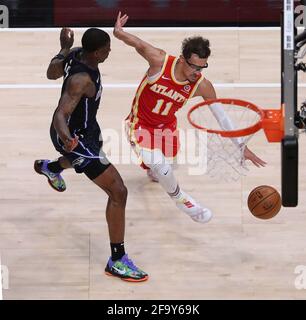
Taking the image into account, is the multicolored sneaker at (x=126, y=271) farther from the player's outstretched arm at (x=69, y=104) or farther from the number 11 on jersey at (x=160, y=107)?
the number 11 on jersey at (x=160, y=107)

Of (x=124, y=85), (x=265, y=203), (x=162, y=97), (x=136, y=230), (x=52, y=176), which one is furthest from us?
(x=124, y=85)

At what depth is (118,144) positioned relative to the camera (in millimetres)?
9961

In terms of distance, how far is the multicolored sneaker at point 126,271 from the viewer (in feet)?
26.5

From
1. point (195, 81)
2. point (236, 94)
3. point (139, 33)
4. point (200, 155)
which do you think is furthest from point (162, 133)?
point (139, 33)

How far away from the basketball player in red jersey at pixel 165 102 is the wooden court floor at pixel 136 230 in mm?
365

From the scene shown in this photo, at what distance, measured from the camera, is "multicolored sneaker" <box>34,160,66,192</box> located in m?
8.85

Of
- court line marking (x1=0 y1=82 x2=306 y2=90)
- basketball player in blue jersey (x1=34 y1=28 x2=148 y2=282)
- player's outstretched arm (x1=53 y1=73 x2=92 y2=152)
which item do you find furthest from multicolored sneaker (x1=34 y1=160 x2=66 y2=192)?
court line marking (x1=0 y1=82 x2=306 y2=90)

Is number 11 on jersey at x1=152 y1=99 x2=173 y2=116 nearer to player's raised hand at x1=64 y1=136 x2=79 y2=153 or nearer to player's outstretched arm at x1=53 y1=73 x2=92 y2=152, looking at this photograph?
player's outstretched arm at x1=53 y1=73 x2=92 y2=152

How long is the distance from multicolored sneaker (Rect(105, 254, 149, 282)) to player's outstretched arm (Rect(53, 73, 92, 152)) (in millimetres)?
1046

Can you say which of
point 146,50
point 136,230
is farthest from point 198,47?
point 136,230


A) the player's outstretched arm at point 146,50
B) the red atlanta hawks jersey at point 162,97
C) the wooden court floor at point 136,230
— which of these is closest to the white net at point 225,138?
the red atlanta hawks jersey at point 162,97

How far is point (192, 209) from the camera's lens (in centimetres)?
856

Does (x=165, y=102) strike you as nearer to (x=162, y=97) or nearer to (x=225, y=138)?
(x=162, y=97)

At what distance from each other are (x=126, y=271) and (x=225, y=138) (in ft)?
4.17
